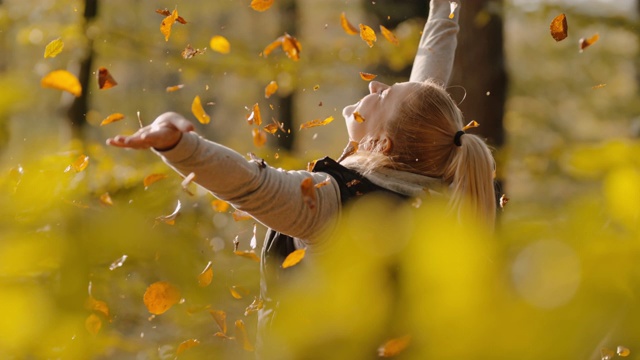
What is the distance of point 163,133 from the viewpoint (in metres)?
1.60

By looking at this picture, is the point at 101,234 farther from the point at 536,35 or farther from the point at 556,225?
the point at 536,35

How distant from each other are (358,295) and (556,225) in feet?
0.60

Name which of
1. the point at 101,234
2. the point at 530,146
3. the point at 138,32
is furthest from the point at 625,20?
the point at 530,146

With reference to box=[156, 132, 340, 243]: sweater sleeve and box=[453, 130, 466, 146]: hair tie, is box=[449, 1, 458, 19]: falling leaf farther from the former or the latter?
box=[156, 132, 340, 243]: sweater sleeve

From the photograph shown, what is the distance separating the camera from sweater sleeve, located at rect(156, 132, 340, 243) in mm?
1699

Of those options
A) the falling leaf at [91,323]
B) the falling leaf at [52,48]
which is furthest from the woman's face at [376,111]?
the falling leaf at [91,323]

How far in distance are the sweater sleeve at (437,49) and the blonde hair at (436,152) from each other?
0.59 metres

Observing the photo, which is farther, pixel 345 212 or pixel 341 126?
pixel 341 126

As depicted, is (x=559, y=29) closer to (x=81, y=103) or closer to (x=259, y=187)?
(x=259, y=187)

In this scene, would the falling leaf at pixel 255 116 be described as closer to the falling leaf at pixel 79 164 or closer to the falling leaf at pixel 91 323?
the falling leaf at pixel 79 164

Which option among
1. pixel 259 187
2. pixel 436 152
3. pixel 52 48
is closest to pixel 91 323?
pixel 259 187

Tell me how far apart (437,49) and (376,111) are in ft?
2.45

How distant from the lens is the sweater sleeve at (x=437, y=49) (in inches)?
122

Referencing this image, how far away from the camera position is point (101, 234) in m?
0.77
